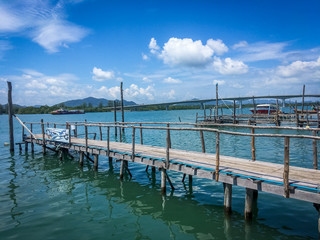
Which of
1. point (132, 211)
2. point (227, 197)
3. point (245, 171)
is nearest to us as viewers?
point (245, 171)

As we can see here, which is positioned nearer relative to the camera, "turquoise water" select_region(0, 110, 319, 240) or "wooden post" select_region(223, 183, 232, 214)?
"turquoise water" select_region(0, 110, 319, 240)

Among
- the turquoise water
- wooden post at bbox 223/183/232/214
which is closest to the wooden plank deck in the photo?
wooden post at bbox 223/183/232/214

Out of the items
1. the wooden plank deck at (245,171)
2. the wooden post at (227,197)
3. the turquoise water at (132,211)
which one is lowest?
the turquoise water at (132,211)

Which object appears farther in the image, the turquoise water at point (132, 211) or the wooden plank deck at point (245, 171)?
the turquoise water at point (132, 211)

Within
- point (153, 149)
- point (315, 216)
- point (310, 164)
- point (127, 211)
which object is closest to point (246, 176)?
point (315, 216)

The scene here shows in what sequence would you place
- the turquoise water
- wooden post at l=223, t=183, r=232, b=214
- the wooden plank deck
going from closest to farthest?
the wooden plank deck
the turquoise water
wooden post at l=223, t=183, r=232, b=214

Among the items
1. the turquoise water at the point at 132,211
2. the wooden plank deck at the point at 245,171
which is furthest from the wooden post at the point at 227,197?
the wooden plank deck at the point at 245,171

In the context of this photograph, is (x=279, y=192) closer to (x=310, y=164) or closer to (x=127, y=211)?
(x=127, y=211)

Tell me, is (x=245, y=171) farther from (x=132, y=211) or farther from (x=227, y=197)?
(x=132, y=211)

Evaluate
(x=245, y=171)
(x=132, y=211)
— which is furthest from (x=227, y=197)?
(x=132, y=211)

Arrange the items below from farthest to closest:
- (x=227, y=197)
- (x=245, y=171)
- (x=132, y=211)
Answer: (x=132, y=211) < (x=227, y=197) < (x=245, y=171)

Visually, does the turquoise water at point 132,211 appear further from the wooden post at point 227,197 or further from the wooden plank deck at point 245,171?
the wooden plank deck at point 245,171

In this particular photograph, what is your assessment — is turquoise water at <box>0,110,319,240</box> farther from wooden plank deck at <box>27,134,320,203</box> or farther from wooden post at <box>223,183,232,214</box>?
wooden plank deck at <box>27,134,320,203</box>

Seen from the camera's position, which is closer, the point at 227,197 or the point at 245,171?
the point at 245,171
